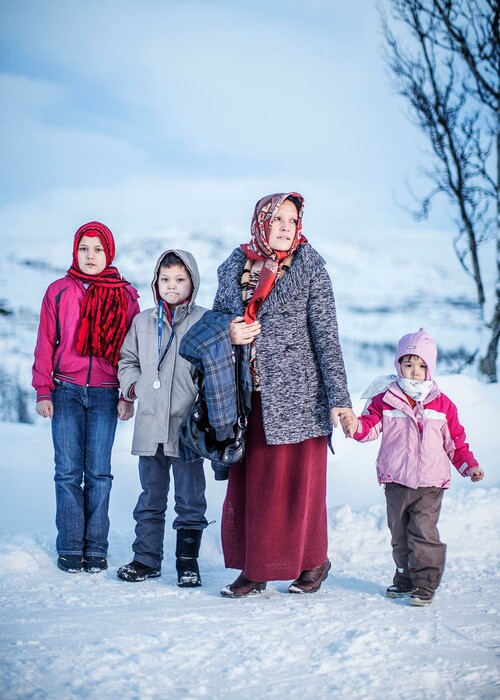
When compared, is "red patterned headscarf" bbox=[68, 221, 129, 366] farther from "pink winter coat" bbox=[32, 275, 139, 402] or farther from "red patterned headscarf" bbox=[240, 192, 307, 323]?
"red patterned headscarf" bbox=[240, 192, 307, 323]

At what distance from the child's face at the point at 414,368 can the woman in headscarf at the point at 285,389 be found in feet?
1.17

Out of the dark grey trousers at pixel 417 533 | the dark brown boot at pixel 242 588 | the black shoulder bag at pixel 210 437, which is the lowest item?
the dark brown boot at pixel 242 588

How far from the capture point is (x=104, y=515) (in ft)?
13.9

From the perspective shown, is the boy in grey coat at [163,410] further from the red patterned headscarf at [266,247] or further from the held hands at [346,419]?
the held hands at [346,419]

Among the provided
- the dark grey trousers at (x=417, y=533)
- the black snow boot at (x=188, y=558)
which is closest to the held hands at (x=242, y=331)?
the dark grey trousers at (x=417, y=533)

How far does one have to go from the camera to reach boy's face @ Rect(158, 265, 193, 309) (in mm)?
4074

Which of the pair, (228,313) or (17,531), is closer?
(228,313)

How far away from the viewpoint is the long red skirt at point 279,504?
142 inches

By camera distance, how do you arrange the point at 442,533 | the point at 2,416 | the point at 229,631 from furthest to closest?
1. the point at 2,416
2. the point at 442,533
3. the point at 229,631

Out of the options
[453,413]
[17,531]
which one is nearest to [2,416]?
[17,531]

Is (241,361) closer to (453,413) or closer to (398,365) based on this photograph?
(398,365)

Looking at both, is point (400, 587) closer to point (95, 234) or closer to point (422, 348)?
point (422, 348)

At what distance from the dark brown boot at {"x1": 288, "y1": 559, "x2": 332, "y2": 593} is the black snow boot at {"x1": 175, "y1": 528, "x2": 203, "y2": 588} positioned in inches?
19.2

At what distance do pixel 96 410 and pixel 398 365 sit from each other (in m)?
1.60
